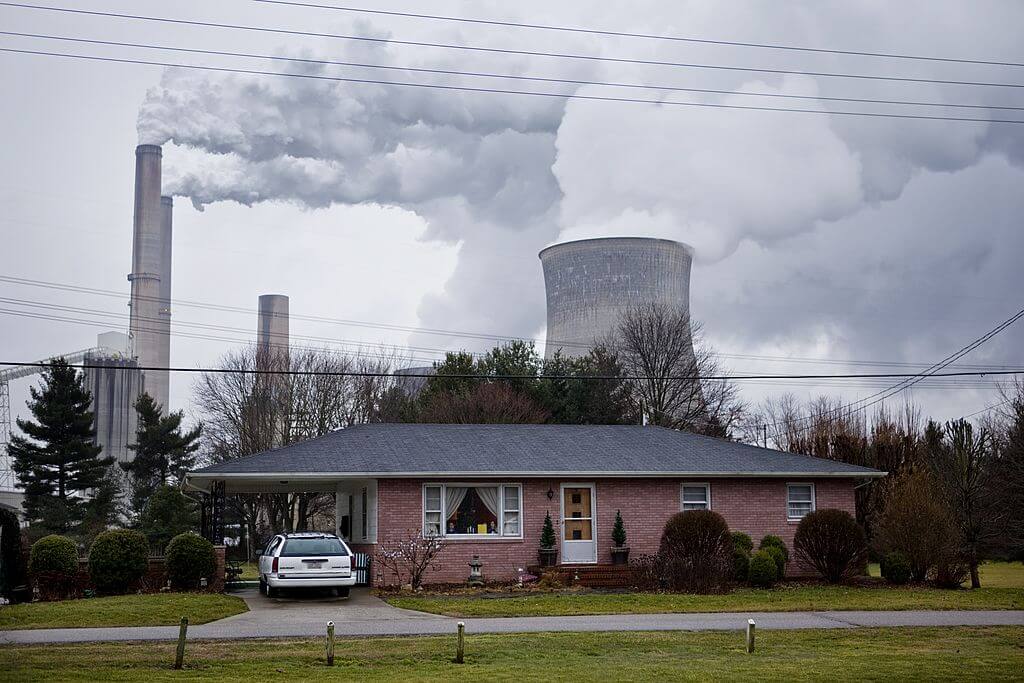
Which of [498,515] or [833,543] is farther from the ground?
[498,515]

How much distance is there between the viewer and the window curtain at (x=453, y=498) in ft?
96.3

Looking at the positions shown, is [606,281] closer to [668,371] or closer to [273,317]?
[668,371]

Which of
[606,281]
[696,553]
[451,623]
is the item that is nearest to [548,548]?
[696,553]

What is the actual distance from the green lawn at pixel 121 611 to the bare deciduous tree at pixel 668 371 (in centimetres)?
3372

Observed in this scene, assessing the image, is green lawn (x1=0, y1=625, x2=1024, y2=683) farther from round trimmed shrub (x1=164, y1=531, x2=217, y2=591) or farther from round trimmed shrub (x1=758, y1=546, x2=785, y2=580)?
round trimmed shrub (x1=758, y1=546, x2=785, y2=580)

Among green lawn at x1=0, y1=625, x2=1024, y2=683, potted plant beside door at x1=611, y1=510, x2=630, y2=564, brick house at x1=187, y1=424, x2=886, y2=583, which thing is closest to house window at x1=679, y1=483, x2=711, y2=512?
brick house at x1=187, y1=424, x2=886, y2=583

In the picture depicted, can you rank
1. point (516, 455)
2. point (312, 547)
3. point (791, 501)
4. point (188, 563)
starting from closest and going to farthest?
point (312, 547)
point (188, 563)
point (516, 455)
point (791, 501)

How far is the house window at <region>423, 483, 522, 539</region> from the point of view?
1152 inches

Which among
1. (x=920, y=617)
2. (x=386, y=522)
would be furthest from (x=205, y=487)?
(x=920, y=617)

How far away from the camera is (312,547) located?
24.9m

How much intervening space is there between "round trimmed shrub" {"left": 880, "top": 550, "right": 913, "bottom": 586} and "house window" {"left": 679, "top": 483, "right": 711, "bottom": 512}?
4.99 m

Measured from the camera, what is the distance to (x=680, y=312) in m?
54.6

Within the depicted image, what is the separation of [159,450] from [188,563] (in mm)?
34535

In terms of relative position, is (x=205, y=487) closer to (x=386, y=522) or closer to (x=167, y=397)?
(x=386, y=522)
